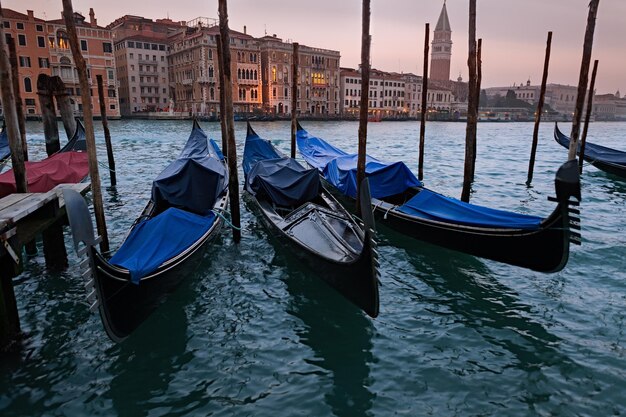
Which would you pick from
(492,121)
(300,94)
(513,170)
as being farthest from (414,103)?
(513,170)

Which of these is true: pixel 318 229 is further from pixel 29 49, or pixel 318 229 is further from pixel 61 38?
pixel 61 38

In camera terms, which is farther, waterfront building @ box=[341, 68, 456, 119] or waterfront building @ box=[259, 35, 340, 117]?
waterfront building @ box=[341, 68, 456, 119]

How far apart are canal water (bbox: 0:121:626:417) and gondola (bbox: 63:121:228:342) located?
0.49 metres

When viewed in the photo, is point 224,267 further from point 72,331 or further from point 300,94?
point 300,94

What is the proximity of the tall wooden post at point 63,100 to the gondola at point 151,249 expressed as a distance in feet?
21.2

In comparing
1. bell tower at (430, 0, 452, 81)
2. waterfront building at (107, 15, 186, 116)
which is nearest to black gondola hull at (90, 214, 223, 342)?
waterfront building at (107, 15, 186, 116)

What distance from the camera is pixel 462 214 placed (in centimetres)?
661

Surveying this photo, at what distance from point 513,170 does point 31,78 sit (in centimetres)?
4495

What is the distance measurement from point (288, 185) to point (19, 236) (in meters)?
4.39

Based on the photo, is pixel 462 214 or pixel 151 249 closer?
pixel 151 249

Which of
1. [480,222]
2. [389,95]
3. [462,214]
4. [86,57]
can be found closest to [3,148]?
[462,214]

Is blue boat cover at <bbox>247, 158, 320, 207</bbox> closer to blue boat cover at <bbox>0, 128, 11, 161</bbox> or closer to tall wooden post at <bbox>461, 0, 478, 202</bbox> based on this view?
tall wooden post at <bbox>461, 0, 478, 202</bbox>

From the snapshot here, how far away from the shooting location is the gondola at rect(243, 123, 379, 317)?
15.3 ft

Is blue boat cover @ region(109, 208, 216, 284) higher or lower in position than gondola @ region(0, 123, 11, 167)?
lower
